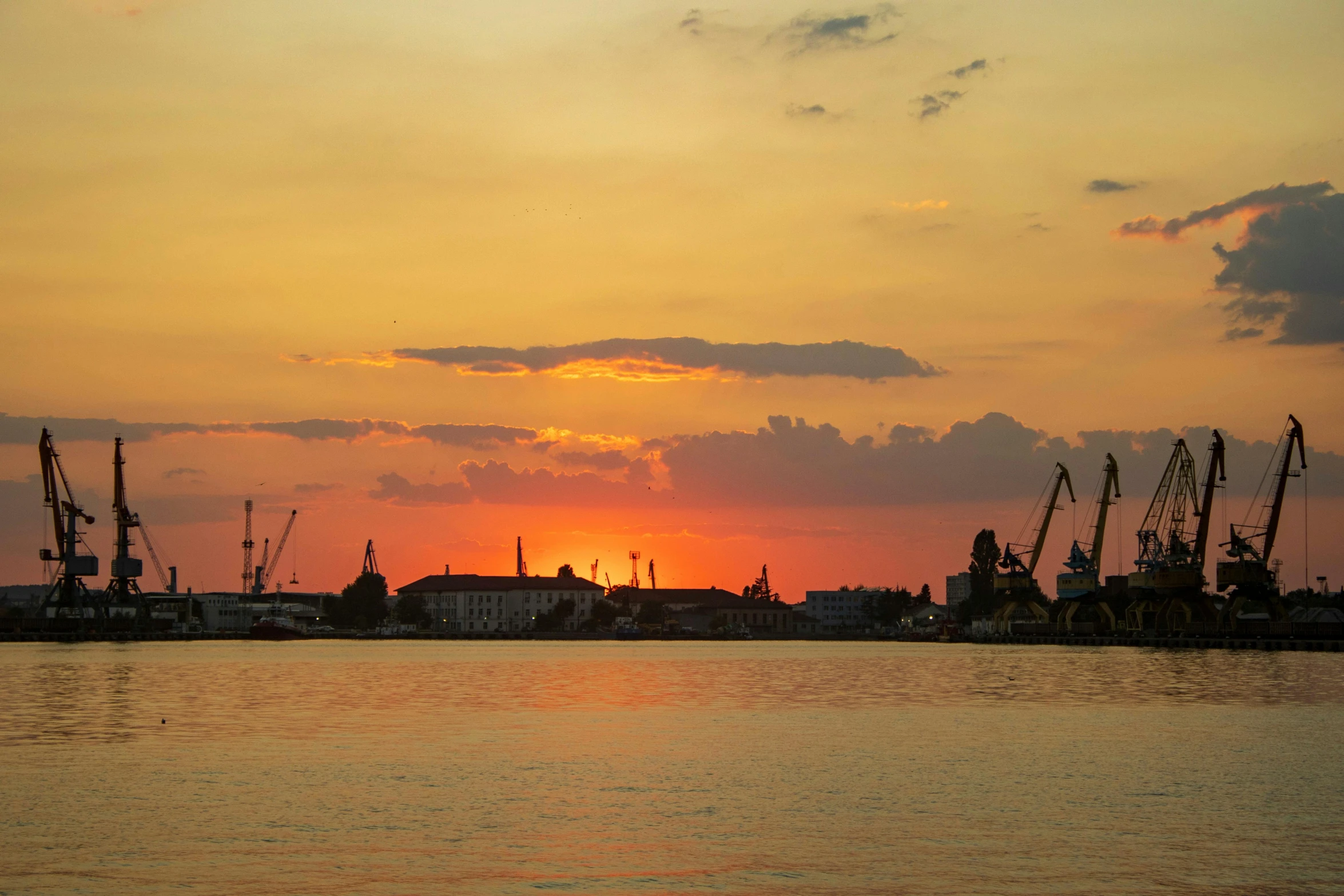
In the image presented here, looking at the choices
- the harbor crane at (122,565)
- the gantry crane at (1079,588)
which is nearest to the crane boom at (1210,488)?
the gantry crane at (1079,588)

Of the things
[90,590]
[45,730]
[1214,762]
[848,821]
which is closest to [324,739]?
[45,730]

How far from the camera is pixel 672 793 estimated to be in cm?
3181

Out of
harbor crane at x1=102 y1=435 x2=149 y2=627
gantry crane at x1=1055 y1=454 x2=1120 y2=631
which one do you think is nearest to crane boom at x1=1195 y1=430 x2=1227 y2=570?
gantry crane at x1=1055 y1=454 x2=1120 y2=631

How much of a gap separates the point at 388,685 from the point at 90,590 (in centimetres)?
13340

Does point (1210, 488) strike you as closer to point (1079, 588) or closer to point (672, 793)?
point (1079, 588)

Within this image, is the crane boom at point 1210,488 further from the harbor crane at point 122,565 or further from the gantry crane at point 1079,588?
the harbor crane at point 122,565

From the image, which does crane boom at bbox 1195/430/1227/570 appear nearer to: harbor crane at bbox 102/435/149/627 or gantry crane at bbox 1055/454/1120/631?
gantry crane at bbox 1055/454/1120/631

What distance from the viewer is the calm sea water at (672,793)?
23.0 m

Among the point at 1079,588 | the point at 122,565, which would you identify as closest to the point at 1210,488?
the point at 1079,588

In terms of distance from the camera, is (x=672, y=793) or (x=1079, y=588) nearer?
(x=672, y=793)

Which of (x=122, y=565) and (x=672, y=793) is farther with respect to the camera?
(x=122, y=565)

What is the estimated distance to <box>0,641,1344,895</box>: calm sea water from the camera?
906 inches

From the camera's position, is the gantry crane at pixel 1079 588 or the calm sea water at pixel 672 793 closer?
the calm sea water at pixel 672 793

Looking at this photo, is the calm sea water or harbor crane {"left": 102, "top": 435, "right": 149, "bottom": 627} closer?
the calm sea water
